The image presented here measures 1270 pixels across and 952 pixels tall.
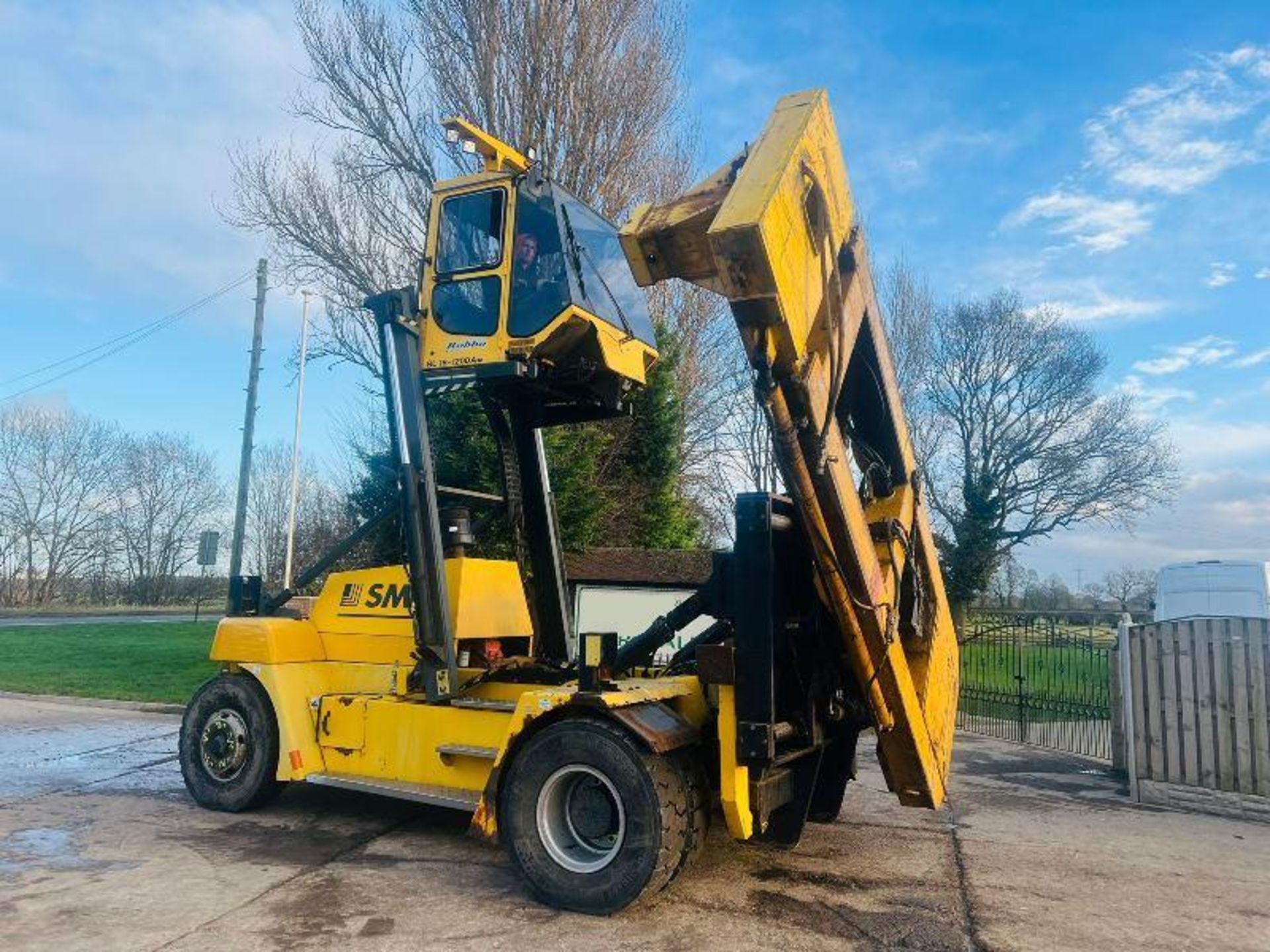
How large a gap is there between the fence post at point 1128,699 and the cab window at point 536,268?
6.02m

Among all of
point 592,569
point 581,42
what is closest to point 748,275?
point 592,569

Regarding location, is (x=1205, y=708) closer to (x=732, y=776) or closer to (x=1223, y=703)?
(x=1223, y=703)

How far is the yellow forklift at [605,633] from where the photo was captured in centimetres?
429

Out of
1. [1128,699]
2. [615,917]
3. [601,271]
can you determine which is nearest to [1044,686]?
[1128,699]

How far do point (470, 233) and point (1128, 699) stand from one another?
6757mm

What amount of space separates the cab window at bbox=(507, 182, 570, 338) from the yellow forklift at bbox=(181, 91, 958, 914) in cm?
2

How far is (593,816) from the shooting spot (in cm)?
504

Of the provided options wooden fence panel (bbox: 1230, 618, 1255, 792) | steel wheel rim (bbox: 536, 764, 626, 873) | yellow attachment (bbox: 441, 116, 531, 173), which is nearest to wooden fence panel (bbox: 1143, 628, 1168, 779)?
wooden fence panel (bbox: 1230, 618, 1255, 792)

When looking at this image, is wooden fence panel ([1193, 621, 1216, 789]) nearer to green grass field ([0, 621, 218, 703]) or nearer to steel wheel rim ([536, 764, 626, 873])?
steel wheel rim ([536, 764, 626, 873])

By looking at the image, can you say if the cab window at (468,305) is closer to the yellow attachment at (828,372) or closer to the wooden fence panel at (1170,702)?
the yellow attachment at (828,372)

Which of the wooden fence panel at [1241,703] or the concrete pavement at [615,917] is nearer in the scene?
the concrete pavement at [615,917]

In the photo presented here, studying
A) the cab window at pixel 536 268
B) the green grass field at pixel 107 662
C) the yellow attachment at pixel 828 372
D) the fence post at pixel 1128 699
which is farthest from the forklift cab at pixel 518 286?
the green grass field at pixel 107 662

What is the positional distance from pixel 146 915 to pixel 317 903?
801 millimetres

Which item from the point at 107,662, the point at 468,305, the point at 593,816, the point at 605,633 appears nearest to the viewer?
the point at 593,816
